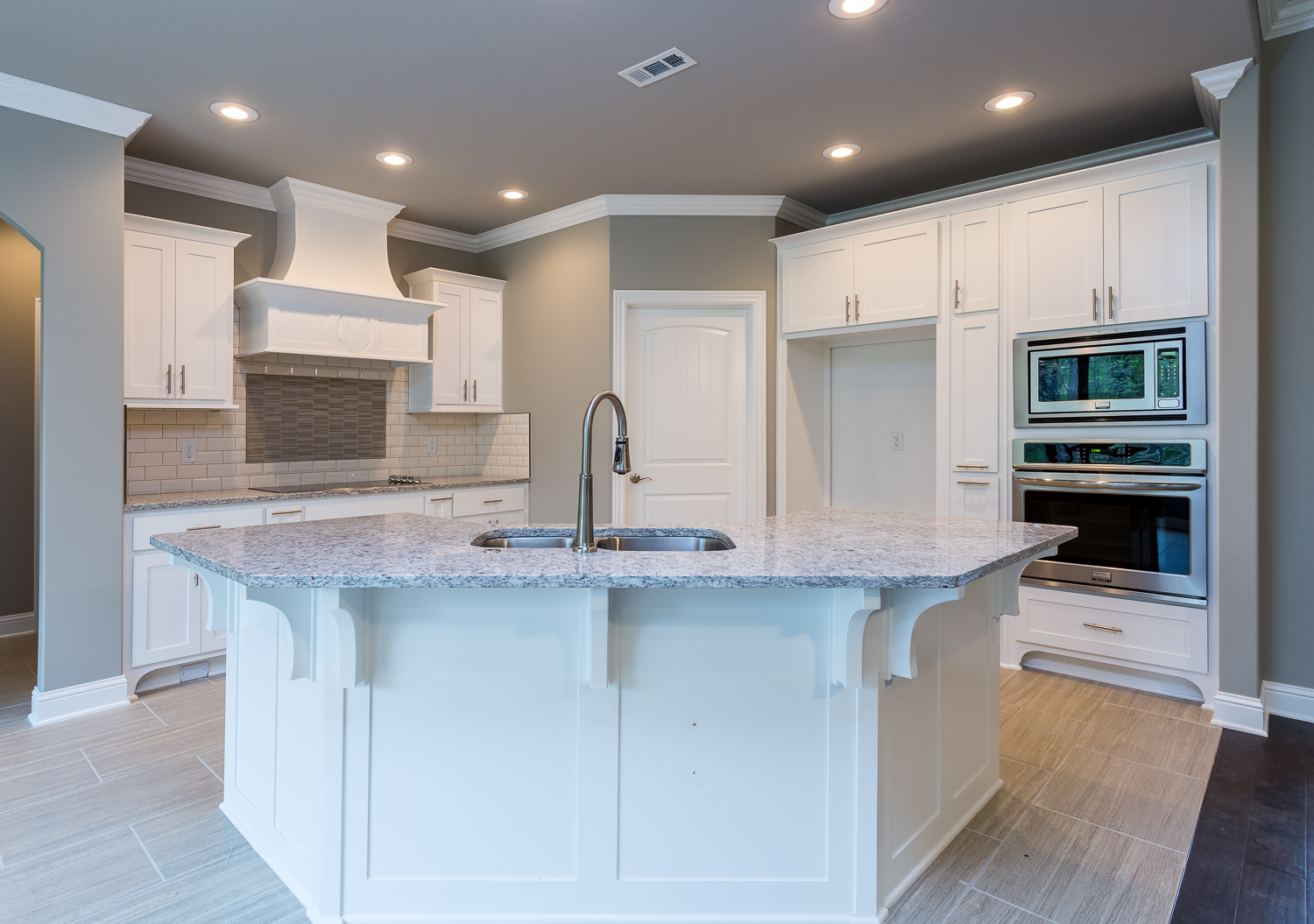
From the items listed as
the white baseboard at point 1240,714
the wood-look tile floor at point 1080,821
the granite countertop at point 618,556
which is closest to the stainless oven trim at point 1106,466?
the white baseboard at point 1240,714

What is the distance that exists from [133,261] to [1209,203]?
4762 mm

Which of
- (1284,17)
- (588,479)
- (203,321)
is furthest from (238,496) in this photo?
(1284,17)

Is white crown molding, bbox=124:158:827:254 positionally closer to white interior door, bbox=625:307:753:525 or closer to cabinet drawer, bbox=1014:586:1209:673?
white interior door, bbox=625:307:753:525

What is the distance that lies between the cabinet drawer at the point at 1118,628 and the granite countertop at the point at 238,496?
3251mm

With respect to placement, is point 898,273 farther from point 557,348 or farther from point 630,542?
point 630,542

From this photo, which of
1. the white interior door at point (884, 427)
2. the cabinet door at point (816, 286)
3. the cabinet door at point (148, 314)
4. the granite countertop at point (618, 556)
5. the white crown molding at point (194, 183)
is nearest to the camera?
the granite countertop at point (618, 556)

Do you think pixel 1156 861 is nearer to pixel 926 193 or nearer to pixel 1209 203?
pixel 1209 203

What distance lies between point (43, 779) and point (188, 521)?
4.10ft

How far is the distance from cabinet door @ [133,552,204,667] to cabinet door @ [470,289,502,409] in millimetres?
2040

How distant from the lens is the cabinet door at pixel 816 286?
4102 mm

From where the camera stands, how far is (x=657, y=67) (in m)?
2.84

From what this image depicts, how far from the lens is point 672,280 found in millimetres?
4391

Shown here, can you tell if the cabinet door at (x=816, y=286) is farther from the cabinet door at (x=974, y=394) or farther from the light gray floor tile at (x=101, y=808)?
the light gray floor tile at (x=101, y=808)

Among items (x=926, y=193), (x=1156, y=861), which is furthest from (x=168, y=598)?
(x=926, y=193)
